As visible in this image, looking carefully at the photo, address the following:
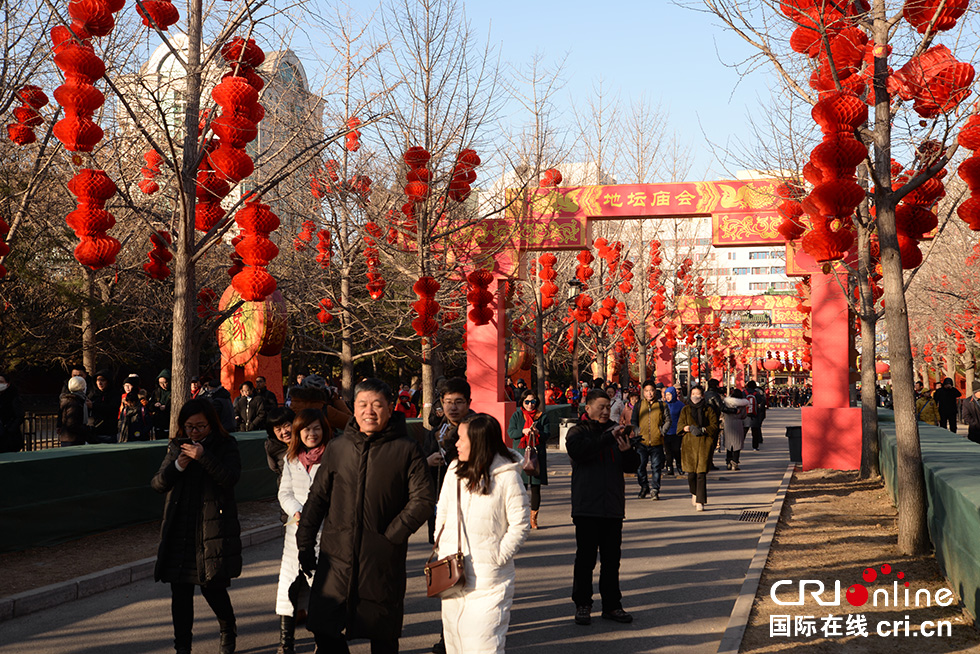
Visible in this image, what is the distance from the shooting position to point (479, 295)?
16609 millimetres

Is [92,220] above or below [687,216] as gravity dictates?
below

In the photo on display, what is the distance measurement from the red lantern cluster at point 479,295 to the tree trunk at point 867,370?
641 cm

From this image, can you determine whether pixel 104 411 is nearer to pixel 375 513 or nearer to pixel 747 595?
pixel 747 595

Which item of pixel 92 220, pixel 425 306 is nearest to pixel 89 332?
pixel 425 306

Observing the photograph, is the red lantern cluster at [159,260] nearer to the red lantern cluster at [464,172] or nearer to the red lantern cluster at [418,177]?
the red lantern cluster at [418,177]

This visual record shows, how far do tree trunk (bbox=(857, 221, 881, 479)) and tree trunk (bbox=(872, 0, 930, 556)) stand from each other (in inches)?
226

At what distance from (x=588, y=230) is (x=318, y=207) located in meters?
6.54

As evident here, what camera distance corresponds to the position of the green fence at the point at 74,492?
8781 mm

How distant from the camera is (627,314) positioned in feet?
107

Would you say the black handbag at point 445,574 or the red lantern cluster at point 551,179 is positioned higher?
the red lantern cluster at point 551,179

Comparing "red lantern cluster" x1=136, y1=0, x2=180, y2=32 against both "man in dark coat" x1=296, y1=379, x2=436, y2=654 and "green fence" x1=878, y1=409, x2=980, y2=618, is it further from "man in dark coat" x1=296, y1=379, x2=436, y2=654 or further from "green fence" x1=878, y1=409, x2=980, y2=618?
"green fence" x1=878, y1=409, x2=980, y2=618

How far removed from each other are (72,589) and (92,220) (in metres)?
3.43

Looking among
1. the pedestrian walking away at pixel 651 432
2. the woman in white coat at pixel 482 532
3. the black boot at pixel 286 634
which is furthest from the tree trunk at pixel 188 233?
the pedestrian walking away at pixel 651 432

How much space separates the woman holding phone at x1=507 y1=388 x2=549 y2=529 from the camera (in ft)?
35.2
